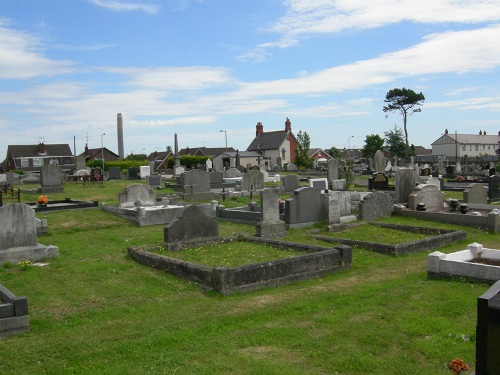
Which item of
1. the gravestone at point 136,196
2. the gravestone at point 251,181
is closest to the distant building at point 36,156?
the gravestone at point 251,181

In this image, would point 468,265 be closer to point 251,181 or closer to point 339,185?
point 251,181

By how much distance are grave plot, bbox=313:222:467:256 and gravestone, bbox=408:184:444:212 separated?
120 inches

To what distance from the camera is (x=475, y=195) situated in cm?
2073

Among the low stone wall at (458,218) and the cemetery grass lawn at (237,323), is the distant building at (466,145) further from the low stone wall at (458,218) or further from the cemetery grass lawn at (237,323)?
the cemetery grass lawn at (237,323)

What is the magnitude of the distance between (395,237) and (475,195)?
7680 mm

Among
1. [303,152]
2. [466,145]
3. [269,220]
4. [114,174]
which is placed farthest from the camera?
[466,145]

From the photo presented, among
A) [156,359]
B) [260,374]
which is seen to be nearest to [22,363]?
Answer: [156,359]

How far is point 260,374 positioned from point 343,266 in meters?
6.18

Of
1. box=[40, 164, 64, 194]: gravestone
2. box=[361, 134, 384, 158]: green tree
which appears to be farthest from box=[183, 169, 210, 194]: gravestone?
box=[361, 134, 384, 158]: green tree

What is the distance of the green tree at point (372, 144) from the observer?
216ft

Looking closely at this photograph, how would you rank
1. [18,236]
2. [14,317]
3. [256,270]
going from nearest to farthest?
[14,317], [256,270], [18,236]

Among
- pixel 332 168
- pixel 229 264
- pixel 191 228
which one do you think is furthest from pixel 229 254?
pixel 332 168

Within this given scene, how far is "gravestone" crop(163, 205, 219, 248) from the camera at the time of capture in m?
13.1

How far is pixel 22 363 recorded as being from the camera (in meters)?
6.19
